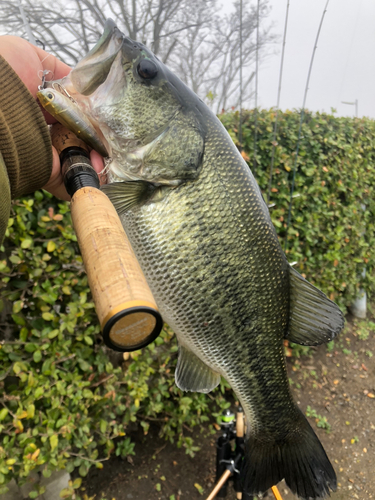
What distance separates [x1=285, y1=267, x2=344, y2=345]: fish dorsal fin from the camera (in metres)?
1.47

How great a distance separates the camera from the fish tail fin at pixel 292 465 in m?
1.46

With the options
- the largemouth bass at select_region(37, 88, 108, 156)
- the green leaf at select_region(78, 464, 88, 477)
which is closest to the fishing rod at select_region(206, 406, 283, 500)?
the green leaf at select_region(78, 464, 88, 477)

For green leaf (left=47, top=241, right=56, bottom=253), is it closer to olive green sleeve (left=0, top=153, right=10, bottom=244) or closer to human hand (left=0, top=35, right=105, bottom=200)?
human hand (left=0, top=35, right=105, bottom=200)

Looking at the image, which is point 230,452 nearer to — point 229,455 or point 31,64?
point 229,455

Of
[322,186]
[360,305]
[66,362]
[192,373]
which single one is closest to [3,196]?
[192,373]

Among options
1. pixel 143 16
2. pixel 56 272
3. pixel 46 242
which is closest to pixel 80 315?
pixel 56 272

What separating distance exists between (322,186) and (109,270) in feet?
14.0

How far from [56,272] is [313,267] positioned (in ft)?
12.0

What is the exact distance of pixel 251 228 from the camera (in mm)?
1348

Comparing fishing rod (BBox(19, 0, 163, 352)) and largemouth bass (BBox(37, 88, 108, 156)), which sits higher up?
largemouth bass (BBox(37, 88, 108, 156))

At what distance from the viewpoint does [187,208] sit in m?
1.27

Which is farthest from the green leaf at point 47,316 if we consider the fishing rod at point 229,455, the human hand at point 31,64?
the fishing rod at point 229,455

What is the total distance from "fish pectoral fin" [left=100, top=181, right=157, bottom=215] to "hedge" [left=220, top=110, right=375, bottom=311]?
8.50 ft

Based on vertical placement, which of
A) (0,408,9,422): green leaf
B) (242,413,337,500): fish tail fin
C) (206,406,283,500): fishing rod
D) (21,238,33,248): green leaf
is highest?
(21,238,33,248): green leaf
